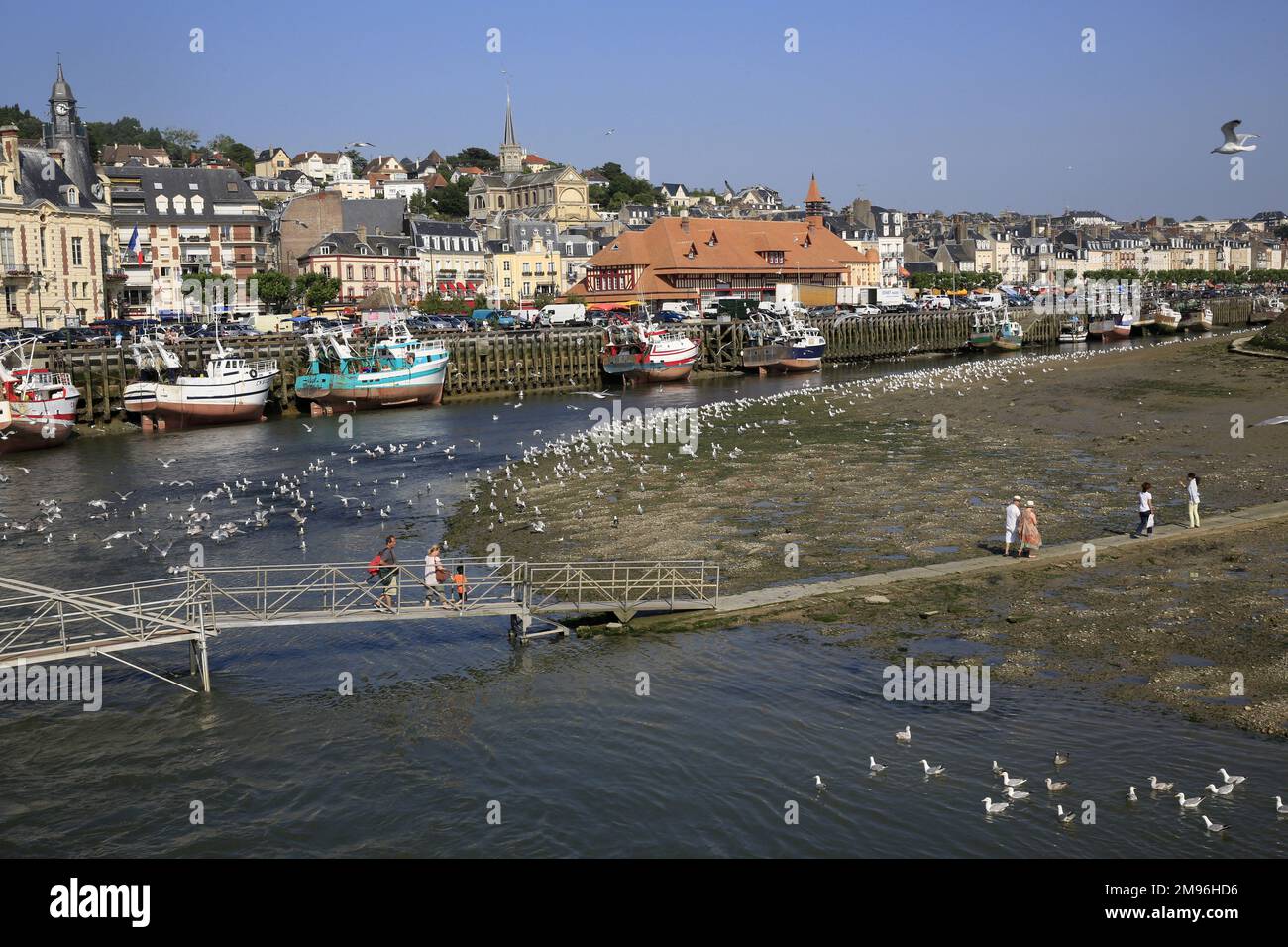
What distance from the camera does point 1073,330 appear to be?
104750mm

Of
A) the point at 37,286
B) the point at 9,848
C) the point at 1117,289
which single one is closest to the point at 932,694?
the point at 9,848

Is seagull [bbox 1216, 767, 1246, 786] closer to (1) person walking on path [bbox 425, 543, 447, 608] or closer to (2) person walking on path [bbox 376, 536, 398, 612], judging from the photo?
(1) person walking on path [bbox 425, 543, 447, 608]

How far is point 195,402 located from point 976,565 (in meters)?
45.6

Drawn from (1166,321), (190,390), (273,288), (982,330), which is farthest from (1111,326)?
(190,390)

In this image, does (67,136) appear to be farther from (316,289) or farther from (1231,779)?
(1231,779)

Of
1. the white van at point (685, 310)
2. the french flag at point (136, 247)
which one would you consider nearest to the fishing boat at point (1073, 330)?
the white van at point (685, 310)

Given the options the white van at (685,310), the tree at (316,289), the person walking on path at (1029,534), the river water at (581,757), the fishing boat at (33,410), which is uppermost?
the tree at (316,289)

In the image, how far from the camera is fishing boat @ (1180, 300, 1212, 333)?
113 metres

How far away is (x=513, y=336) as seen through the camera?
76875 millimetres

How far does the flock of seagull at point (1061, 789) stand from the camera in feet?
49.9

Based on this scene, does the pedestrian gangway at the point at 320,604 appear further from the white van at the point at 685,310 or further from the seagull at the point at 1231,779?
the white van at the point at 685,310

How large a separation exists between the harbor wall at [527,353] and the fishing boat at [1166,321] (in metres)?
Result: 13.0

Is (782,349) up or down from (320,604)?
up

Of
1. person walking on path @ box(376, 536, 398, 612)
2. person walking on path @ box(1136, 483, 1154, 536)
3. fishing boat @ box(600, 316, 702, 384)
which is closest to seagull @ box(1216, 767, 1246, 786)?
person walking on path @ box(1136, 483, 1154, 536)
